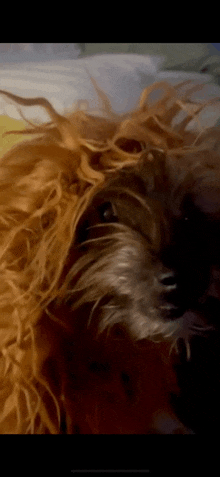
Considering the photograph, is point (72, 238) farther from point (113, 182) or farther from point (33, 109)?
point (33, 109)

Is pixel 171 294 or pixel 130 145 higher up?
pixel 130 145

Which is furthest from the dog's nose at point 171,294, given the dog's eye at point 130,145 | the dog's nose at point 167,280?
the dog's eye at point 130,145

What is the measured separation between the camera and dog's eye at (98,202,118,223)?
0.56 meters

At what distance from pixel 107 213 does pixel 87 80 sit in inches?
12.1

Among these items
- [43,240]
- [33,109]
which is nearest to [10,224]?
[43,240]

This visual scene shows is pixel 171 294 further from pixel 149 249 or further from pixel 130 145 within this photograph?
pixel 130 145

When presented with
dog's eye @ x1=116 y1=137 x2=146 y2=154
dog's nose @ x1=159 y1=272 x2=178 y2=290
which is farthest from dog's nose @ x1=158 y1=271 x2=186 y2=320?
dog's eye @ x1=116 y1=137 x2=146 y2=154

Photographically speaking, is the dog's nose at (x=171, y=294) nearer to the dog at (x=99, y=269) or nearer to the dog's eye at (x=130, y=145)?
the dog at (x=99, y=269)

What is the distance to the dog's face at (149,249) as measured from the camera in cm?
53

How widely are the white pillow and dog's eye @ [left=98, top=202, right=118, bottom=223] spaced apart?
0.45 ft

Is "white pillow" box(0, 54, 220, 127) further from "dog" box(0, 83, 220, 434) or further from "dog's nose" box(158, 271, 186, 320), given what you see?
"dog's nose" box(158, 271, 186, 320)

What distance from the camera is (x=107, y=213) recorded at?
559 mm

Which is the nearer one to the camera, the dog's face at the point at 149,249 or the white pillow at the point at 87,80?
the dog's face at the point at 149,249

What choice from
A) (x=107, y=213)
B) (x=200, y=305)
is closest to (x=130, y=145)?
(x=107, y=213)
